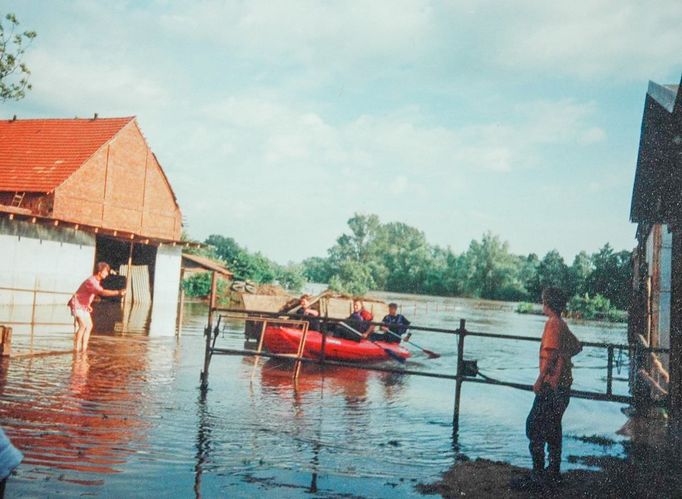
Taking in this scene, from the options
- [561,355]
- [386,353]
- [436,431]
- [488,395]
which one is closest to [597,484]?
[561,355]

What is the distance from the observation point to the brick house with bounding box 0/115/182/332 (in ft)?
68.9

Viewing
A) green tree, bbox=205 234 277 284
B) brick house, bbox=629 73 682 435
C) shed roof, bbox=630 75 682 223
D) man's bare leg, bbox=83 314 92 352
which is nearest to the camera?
shed roof, bbox=630 75 682 223

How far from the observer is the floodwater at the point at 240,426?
197 inches

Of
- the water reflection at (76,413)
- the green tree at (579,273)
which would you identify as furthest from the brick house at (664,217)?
Result: the green tree at (579,273)

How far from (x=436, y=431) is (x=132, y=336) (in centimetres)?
1046

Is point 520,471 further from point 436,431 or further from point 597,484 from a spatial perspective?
point 436,431

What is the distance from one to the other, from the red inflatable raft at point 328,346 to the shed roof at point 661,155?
6.64m

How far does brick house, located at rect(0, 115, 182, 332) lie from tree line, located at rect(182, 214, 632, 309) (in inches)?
618

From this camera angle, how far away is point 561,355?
523cm

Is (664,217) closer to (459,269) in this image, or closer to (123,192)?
(123,192)

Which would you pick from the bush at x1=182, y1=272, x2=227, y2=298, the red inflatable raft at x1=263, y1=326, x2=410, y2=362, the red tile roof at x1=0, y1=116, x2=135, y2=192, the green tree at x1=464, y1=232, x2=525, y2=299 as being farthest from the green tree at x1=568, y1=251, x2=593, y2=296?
the red inflatable raft at x1=263, y1=326, x2=410, y2=362

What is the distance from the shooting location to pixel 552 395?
5.23m

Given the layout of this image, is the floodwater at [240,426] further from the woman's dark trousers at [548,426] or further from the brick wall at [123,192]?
the brick wall at [123,192]

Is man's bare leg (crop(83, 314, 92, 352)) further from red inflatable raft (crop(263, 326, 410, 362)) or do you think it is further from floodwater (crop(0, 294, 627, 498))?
red inflatable raft (crop(263, 326, 410, 362))
